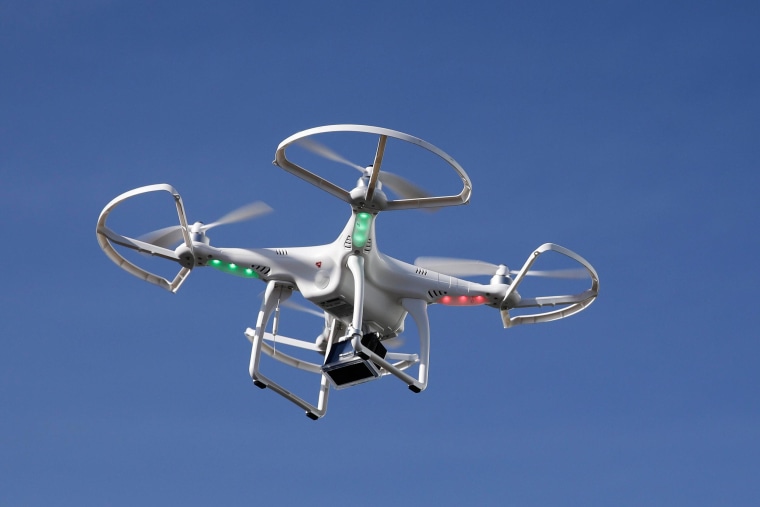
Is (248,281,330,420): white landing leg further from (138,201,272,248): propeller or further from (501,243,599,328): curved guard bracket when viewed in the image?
(501,243,599,328): curved guard bracket

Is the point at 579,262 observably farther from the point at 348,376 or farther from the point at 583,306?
the point at 348,376

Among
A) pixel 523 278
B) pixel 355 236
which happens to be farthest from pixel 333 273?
pixel 523 278

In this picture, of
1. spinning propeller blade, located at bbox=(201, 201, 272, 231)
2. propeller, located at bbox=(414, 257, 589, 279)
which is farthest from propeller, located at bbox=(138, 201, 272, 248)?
propeller, located at bbox=(414, 257, 589, 279)

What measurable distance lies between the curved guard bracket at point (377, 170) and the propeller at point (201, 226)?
3966 mm

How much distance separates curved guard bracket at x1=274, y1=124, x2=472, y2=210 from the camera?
6506cm

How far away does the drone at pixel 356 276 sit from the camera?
6931 centimetres

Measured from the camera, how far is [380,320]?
73.1m

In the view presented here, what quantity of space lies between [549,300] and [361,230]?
31.7ft

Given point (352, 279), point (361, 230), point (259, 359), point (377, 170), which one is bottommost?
point (259, 359)

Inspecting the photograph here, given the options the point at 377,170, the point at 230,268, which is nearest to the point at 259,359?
the point at 230,268

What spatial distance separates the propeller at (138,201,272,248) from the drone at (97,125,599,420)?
4cm

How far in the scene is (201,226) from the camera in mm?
72750

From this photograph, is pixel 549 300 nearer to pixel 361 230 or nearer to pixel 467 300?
pixel 467 300

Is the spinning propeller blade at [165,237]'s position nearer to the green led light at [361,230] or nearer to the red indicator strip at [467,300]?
the green led light at [361,230]
